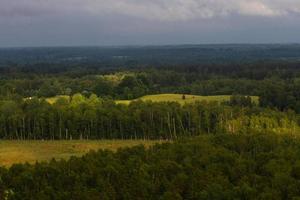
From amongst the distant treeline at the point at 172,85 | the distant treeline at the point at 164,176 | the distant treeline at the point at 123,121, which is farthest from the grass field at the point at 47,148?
the distant treeline at the point at 172,85

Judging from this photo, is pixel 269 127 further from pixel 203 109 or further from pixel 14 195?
pixel 14 195

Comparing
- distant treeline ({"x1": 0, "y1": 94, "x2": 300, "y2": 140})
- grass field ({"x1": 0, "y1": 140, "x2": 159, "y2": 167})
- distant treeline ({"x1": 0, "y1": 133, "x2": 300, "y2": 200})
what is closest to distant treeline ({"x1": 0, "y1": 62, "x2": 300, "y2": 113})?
distant treeline ({"x1": 0, "y1": 94, "x2": 300, "y2": 140})

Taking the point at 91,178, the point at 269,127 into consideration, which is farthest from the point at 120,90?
the point at 91,178

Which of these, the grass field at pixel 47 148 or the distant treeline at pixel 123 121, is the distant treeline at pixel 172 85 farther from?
the grass field at pixel 47 148

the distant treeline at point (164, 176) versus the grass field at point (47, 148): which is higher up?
the distant treeline at point (164, 176)

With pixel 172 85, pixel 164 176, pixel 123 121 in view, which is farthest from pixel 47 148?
pixel 172 85

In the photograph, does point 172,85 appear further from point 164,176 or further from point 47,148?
point 164,176
